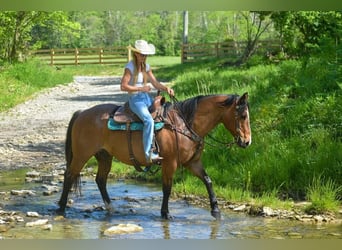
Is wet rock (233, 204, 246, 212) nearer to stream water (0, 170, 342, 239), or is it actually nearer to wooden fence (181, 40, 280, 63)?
stream water (0, 170, 342, 239)

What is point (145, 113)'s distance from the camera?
15.0 ft

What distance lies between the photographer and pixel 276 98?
20.6 feet

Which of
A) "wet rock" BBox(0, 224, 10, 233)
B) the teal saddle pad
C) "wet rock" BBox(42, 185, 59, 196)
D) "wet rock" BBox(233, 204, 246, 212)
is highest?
the teal saddle pad

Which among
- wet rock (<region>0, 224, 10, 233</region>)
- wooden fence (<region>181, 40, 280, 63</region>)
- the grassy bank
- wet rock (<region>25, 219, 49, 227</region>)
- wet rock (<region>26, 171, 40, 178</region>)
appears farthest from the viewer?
wooden fence (<region>181, 40, 280, 63</region>)

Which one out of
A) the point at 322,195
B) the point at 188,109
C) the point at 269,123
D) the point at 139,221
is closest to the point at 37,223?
the point at 139,221

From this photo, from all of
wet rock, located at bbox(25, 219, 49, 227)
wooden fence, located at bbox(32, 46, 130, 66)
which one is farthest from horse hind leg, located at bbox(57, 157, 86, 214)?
wooden fence, located at bbox(32, 46, 130, 66)

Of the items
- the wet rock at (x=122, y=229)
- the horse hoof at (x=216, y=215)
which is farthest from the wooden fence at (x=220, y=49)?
the wet rock at (x=122, y=229)

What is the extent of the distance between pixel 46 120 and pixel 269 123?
217 cm

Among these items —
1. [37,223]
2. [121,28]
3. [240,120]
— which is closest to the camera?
[37,223]

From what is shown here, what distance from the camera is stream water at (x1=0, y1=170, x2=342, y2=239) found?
4.40 metres

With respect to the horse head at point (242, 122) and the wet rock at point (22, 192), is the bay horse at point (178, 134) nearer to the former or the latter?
the horse head at point (242, 122)

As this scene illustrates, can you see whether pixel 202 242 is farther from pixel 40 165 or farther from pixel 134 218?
pixel 40 165

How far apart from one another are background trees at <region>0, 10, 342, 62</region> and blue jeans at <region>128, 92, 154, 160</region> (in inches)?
33.2

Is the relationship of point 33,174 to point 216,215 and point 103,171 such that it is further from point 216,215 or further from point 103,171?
point 216,215
